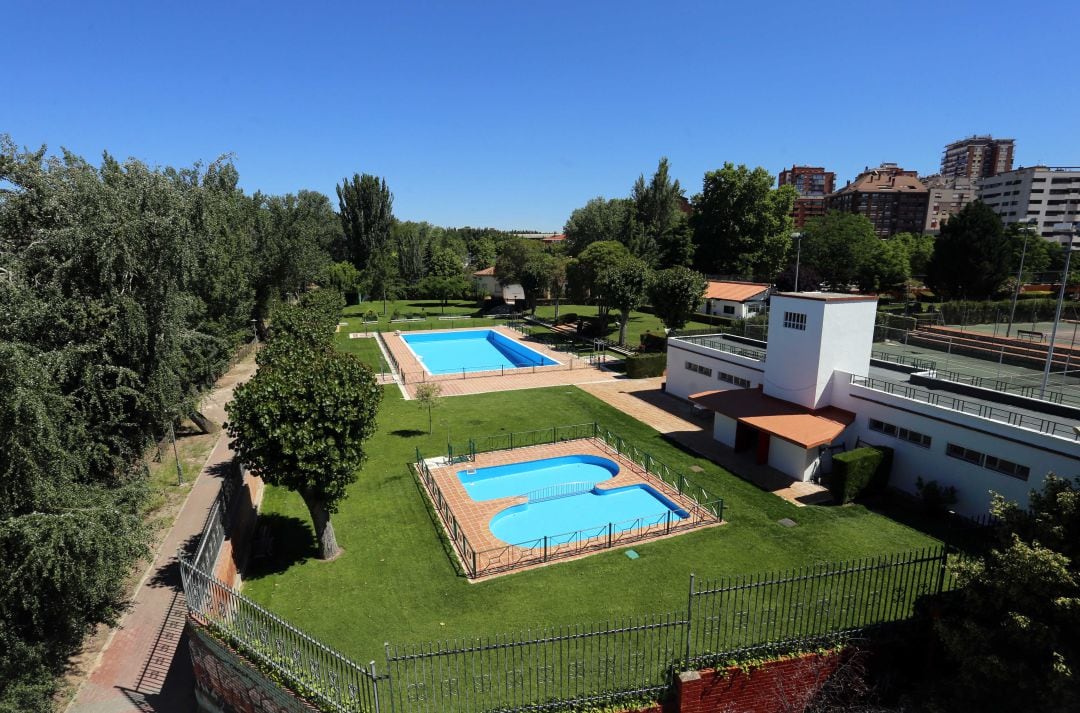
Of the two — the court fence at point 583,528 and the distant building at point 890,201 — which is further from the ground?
the distant building at point 890,201

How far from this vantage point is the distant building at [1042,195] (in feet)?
360

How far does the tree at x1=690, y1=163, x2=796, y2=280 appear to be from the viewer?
57.5 m

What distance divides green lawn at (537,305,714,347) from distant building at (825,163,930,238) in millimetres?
97682

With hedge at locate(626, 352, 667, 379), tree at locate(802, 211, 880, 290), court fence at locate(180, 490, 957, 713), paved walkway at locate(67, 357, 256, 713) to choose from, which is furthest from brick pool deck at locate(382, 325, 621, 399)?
tree at locate(802, 211, 880, 290)

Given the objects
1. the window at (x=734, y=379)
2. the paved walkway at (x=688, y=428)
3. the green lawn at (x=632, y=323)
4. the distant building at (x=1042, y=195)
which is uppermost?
the distant building at (x=1042, y=195)

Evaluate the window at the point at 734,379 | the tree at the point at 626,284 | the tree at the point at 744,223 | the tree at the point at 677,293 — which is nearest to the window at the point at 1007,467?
the window at the point at 734,379

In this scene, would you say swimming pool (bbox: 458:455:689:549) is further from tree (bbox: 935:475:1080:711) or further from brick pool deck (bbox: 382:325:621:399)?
brick pool deck (bbox: 382:325:621:399)

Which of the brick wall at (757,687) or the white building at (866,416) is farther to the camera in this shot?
the white building at (866,416)

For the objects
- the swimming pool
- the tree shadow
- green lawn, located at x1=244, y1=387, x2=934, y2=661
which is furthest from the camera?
the tree shadow

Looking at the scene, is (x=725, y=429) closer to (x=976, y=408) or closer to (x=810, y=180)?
(x=976, y=408)

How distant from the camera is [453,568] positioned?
44.0ft

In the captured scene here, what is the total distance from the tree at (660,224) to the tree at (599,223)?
1983 mm

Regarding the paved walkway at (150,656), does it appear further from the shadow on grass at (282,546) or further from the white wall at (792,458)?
the white wall at (792,458)

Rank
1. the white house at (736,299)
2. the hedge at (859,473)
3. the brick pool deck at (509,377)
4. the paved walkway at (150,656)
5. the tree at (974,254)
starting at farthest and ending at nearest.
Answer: the tree at (974,254) → the white house at (736,299) → the brick pool deck at (509,377) → the hedge at (859,473) → the paved walkway at (150,656)
